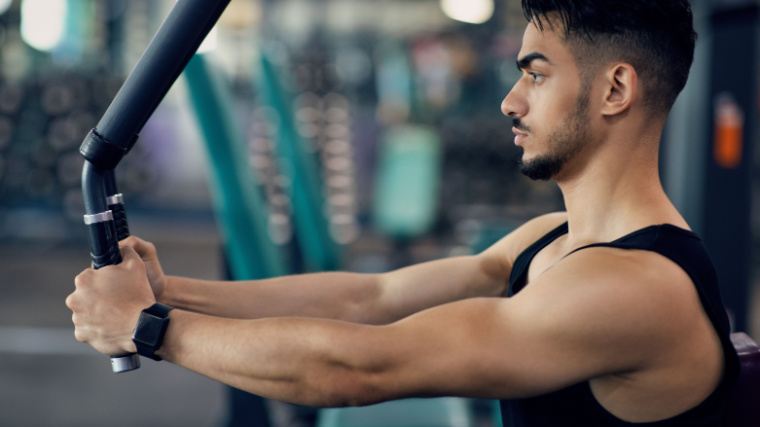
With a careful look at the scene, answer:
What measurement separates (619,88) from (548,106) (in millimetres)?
111

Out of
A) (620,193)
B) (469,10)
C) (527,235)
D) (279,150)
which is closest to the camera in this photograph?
(620,193)

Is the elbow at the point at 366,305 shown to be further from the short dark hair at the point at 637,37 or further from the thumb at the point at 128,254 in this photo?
the short dark hair at the point at 637,37

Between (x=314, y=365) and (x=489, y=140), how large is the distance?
256 inches

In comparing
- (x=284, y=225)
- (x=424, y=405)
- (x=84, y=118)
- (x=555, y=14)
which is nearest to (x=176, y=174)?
(x=84, y=118)

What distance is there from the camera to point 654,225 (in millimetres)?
1004

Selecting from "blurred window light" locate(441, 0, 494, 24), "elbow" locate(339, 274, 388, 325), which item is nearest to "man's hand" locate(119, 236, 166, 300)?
"elbow" locate(339, 274, 388, 325)

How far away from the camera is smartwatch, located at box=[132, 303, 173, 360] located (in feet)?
3.03

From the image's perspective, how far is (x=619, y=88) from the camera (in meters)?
1.04

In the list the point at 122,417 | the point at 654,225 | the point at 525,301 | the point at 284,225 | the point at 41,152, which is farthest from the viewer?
the point at 41,152

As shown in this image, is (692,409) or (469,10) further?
(469,10)

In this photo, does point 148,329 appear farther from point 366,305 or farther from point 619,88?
point 619,88

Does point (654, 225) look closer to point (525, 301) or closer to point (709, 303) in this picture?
point (709, 303)

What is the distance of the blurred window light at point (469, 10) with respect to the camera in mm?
8578

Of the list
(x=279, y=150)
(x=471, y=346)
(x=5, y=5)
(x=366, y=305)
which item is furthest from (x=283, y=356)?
(x=5, y=5)
